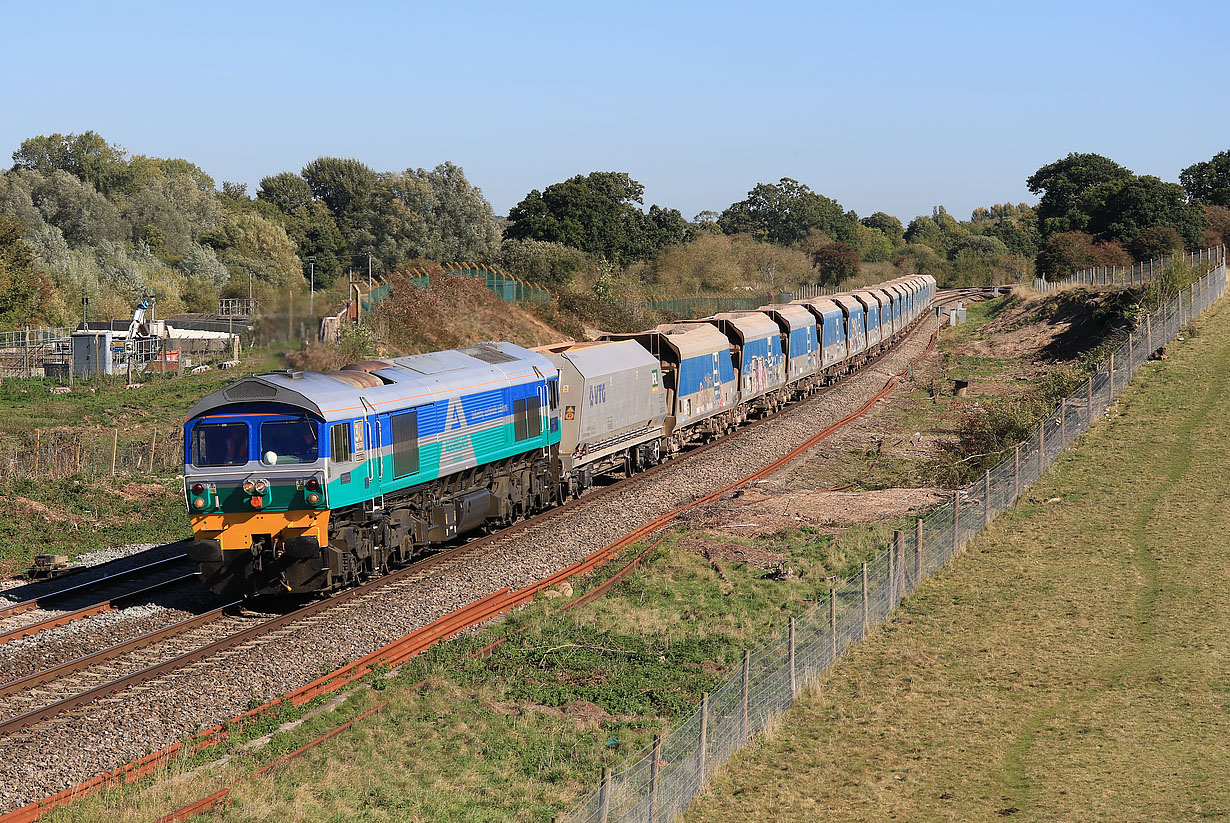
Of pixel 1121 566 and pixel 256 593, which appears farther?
pixel 1121 566

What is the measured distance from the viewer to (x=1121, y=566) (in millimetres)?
24922

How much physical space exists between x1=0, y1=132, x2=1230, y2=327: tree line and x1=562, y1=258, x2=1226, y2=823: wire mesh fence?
174 ft

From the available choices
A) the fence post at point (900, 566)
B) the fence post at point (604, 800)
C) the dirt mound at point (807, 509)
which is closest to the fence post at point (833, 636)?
the fence post at point (900, 566)

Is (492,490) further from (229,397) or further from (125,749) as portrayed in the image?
(125,749)

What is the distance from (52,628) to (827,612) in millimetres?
14398

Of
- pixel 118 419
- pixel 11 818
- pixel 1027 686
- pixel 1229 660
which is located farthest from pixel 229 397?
pixel 118 419

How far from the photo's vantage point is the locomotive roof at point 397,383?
22016 mm

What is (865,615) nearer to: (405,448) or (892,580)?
(892,580)

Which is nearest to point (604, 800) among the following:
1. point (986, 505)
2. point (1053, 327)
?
point (986, 505)

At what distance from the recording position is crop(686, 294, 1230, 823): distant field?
14.0 metres

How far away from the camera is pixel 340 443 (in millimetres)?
22219

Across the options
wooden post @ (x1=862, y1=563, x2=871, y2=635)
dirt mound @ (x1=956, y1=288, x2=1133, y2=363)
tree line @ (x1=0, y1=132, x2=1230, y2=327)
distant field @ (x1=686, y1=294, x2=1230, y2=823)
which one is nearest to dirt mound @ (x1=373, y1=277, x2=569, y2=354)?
tree line @ (x1=0, y1=132, x2=1230, y2=327)

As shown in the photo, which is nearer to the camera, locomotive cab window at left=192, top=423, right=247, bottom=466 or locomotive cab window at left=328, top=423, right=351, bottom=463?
locomotive cab window at left=328, top=423, right=351, bottom=463

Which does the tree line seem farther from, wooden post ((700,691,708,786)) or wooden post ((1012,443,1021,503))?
wooden post ((700,691,708,786))
